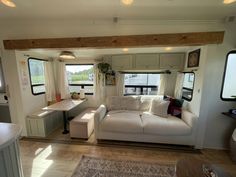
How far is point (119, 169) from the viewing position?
1.91 meters

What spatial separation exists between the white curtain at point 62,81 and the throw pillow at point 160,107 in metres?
2.74

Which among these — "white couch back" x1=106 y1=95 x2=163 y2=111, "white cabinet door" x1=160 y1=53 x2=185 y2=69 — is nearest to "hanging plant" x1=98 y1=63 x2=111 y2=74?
"white couch back" x1=106 y1=95 x2=163 y2=111

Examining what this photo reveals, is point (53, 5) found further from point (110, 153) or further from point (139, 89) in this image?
point (139, 89)

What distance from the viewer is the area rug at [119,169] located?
1.81 metres

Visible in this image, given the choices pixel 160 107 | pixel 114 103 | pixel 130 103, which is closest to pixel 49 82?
pixel 114 103

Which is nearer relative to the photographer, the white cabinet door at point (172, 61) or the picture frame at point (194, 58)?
the picture frame at point (194, 58)

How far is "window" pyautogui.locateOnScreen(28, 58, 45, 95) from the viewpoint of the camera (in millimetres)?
3135

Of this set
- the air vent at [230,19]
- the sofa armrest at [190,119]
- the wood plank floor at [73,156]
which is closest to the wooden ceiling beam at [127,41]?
the air vent at [230,19]

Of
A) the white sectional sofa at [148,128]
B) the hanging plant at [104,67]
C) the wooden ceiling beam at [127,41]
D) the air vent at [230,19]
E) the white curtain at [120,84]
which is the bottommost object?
the white sectional sofa at [148,128]

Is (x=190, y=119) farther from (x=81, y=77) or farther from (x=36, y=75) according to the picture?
(x=36, y=75)

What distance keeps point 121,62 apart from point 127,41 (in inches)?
57.3

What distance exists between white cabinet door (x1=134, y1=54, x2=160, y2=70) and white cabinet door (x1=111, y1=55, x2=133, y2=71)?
0.18m

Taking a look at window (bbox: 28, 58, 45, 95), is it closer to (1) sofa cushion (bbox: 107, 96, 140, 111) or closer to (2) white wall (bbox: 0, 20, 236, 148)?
(2) white wall (bbox: 0, 20, 236, 148)

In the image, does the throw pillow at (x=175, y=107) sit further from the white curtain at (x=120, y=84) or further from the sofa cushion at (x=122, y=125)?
the white curtain at (x=120, y=84)
